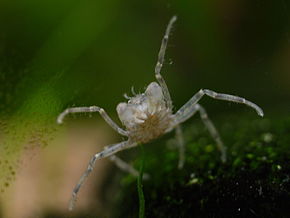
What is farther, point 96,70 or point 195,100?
point 96,70

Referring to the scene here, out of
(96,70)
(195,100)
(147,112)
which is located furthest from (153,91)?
(96,70)

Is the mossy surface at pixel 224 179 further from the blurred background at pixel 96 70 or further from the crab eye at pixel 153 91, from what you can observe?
the crab eye at pixel 153 91

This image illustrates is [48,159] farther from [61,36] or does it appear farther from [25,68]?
[61,36]

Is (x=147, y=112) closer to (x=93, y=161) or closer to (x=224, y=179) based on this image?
(x=93, y=161)

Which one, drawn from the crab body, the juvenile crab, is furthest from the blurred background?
the crab body

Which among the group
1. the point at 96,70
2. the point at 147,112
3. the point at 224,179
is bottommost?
the point at 224,179

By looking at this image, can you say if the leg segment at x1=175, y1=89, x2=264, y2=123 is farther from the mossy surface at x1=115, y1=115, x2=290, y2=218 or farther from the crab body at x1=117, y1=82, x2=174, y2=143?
the mossy surface at x1=115, y1=115, x2=290, y2=218

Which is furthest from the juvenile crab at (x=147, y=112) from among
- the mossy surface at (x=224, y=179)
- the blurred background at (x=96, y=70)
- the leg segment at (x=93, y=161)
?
the mossy surface at (x=224, y=179)
